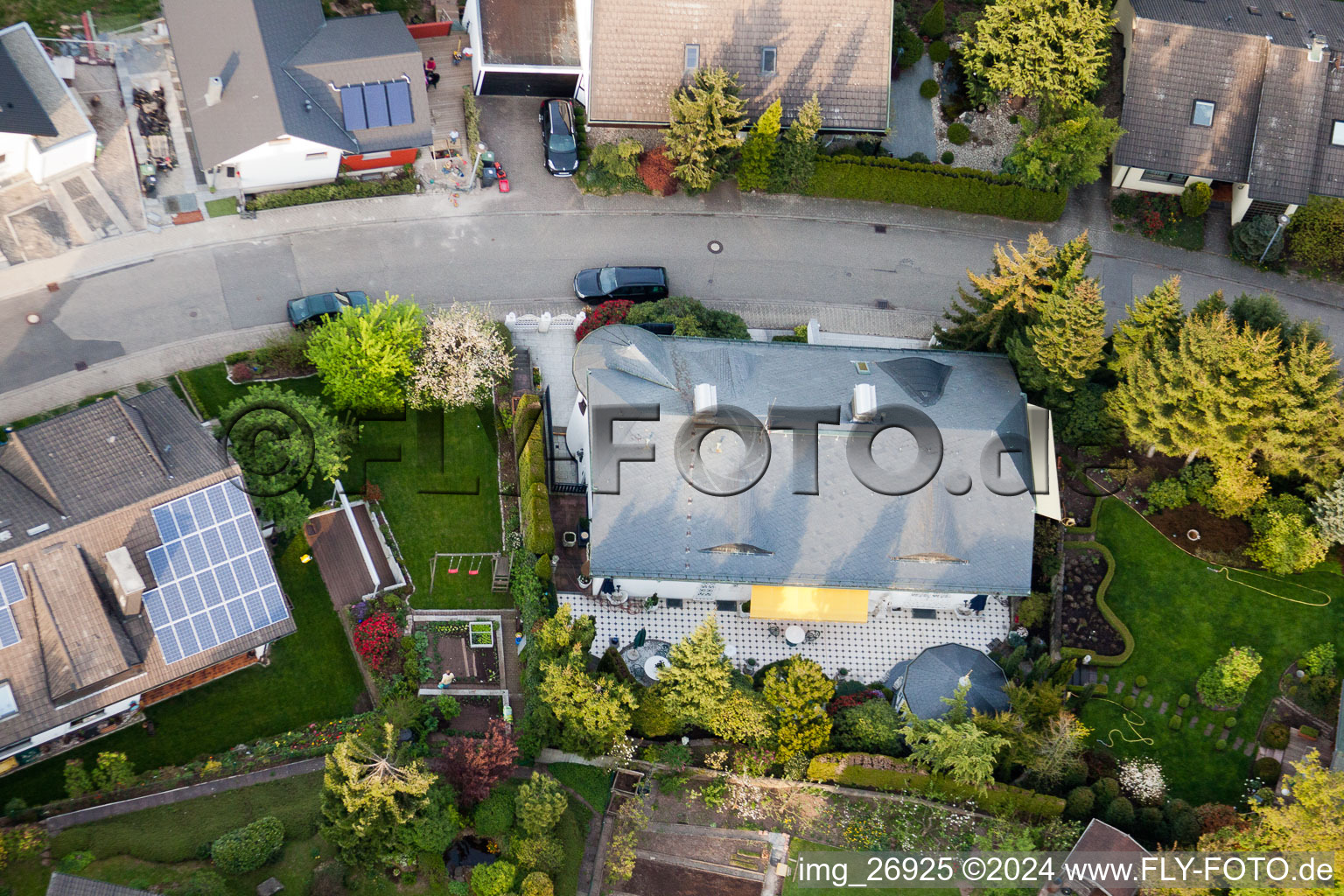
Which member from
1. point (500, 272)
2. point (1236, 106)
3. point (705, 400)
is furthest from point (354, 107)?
point (1236, 106)

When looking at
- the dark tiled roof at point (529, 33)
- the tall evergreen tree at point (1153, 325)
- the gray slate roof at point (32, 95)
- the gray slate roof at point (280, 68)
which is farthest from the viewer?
the dark tiled roof at point (529, 33)

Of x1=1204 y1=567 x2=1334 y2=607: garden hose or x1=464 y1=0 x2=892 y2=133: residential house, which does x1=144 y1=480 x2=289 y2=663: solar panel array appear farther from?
x1=1204 y1=567 x2=1334 y2=607: garden hose

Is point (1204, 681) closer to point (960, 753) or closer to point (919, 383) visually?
point (960, 753)

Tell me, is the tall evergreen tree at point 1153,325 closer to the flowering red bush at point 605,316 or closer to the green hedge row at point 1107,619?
the green hedge row at point 1107,619

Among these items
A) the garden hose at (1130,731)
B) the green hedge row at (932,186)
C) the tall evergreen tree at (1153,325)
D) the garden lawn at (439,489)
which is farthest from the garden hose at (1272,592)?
the garden lawn at (439,489)

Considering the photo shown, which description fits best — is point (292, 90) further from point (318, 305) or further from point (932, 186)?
point (932, 186)
